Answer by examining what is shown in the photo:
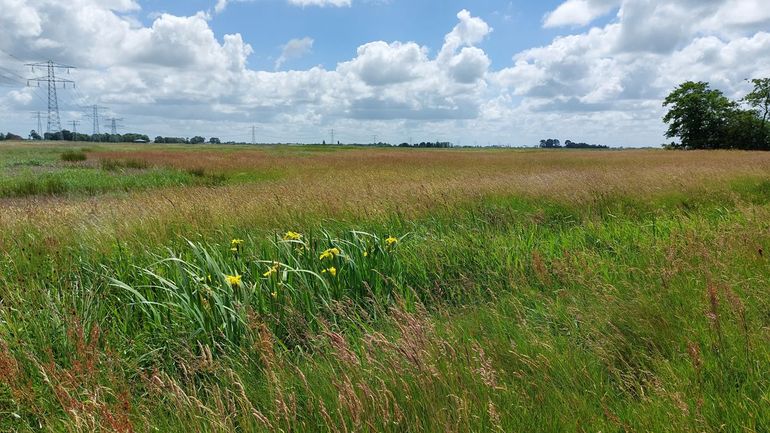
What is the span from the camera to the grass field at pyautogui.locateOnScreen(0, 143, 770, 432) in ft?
6.04

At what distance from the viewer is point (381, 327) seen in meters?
3.01

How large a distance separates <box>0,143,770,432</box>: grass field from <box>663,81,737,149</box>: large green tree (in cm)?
6752

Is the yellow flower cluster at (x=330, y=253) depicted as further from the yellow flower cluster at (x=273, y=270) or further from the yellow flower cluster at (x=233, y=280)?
the yellow flower cluster at (x=233, y=280)

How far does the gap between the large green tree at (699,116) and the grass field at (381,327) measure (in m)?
67.5

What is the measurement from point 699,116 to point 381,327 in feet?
241

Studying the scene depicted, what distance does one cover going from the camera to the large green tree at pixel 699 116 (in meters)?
58.5

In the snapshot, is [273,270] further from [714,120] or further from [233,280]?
[714,120]

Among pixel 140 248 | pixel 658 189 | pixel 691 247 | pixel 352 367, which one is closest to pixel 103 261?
pixel 140 248

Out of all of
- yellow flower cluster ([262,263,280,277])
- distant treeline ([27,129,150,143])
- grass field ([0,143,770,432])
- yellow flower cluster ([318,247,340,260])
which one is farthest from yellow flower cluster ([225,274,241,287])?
distant treeline ([27,129,150,143])

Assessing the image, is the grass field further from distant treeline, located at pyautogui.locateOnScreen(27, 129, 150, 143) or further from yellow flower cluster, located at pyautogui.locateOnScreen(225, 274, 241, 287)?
distant treeline, located at pyautogui.locateOnScreen(27, 129, 150, 143)

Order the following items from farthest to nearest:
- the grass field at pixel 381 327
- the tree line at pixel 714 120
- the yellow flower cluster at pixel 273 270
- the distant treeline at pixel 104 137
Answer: the distant treeline at pixel 104 137
the tree line at pixel 714 120
the yellow flower cluster at pixel 273 270
the grass field at pixel 381 327

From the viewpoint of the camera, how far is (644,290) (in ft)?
10.3

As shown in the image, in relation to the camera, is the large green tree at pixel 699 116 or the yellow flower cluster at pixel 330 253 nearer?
the yellow flower cluster at pixel 330 253

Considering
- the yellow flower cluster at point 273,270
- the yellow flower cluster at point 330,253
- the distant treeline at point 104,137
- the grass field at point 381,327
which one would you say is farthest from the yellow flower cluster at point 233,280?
the distant treeline at point 104,137
